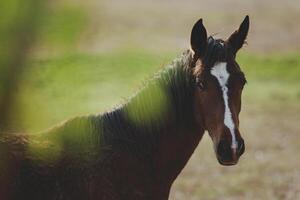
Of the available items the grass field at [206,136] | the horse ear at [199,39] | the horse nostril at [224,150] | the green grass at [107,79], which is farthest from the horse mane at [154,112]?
the green grass at [107,79]

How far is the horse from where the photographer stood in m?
5.11

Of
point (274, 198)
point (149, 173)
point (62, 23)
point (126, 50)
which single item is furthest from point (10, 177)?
point (126, 50)

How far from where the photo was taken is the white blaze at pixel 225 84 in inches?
199

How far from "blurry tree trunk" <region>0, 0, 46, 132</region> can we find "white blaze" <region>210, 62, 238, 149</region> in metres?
2.38

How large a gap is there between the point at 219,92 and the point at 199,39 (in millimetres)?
479

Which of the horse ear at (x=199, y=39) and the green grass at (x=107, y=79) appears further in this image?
the green grass at (x=107, y=79)

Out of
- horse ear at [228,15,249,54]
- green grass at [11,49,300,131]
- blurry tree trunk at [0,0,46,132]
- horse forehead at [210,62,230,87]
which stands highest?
horse ear at [228,15,249,54]

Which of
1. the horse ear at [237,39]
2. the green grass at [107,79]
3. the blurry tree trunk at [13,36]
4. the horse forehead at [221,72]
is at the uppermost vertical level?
the horse ear at [237,39]

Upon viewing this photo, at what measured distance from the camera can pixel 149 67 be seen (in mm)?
25109

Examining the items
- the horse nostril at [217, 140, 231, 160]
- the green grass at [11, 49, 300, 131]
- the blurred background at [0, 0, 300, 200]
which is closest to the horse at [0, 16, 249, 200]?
the horse nostril at [217, 140, 231, 160]

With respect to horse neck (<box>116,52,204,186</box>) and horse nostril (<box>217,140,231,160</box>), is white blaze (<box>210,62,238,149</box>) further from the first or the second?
horse neck (<box>116,52,204,186</box>)

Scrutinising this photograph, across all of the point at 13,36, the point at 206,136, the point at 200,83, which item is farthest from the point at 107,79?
the point at 200,83

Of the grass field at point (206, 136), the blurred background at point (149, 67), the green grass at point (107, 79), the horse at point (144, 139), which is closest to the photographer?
the horse at point (144, 139)

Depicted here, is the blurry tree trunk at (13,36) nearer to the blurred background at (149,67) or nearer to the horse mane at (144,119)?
the blurred background at (149,67)
